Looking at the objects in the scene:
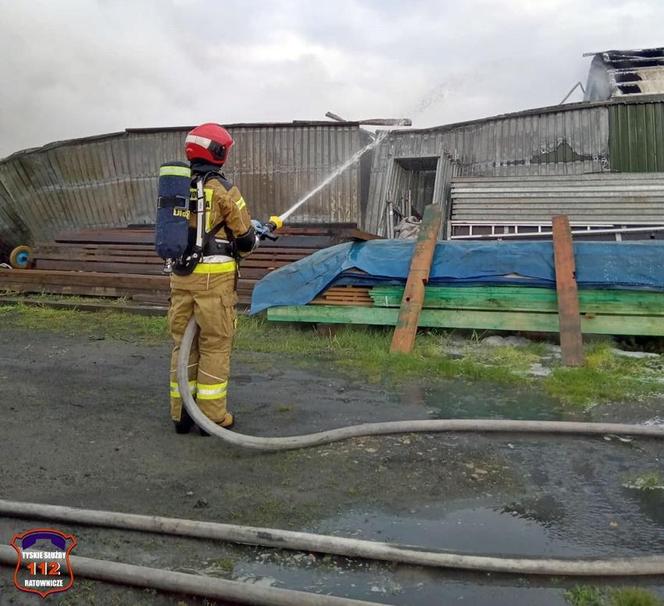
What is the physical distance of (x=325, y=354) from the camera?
20.6 feet

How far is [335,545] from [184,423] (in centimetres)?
187

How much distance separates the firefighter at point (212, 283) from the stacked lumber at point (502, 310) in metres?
2.86

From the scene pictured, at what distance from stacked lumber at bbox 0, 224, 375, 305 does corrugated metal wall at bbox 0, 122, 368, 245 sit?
1.14m

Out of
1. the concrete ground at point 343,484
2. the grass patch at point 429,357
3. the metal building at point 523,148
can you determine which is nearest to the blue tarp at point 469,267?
the grass patch at point 429,357

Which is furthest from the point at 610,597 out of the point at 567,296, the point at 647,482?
the point at 567,296

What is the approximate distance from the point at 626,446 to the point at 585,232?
588cm

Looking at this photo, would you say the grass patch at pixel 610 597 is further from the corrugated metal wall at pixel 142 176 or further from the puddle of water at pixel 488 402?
the corrugated metal wall at pixel 142 176

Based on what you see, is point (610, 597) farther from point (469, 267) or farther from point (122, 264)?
point (122, 264)

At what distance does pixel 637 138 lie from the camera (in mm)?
10672

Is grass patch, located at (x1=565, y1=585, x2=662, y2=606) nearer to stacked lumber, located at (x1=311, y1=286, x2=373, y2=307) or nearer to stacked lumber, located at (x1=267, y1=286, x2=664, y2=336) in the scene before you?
stacked lumber, located at (x1=267, y1=286, x2=664, y2=336)

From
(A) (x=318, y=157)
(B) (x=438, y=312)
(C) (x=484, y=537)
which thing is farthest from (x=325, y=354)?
(A) (x=318, y=157)

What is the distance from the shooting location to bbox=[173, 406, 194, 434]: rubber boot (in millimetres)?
3916

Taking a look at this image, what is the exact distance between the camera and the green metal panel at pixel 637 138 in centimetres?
1066

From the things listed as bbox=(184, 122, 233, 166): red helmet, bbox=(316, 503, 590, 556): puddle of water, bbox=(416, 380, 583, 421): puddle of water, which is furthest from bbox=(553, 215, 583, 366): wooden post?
bbox=(184, 122, 233, 166): red helmet
